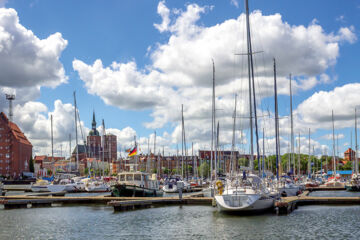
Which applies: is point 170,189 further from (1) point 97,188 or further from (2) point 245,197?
(2) point 245,197

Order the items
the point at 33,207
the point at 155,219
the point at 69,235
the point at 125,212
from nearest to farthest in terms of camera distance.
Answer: the point at 69,235, the point at 155,219, the point at 125,212, the point at 33,207

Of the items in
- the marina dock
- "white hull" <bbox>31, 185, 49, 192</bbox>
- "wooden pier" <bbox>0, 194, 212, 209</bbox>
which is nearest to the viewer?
the marina dock

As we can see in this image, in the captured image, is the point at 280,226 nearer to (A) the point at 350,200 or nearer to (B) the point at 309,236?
(B) the point at 309,236

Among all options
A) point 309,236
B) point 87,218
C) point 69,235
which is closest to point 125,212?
point 87,218

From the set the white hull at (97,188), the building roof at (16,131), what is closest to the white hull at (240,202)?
the white hull at (97,188)

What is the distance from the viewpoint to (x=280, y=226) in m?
30.2

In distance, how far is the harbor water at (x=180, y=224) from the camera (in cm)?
2781

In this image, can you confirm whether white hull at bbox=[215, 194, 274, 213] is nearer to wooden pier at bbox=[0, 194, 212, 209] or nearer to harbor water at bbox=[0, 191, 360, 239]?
harbor water at bbox=[0, 191, 360, 239]

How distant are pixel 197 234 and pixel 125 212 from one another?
13.5m

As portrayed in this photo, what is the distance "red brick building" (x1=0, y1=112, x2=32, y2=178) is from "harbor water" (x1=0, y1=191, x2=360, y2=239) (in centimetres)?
12425

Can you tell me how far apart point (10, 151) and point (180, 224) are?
14176 centimetres

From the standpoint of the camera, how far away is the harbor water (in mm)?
27812

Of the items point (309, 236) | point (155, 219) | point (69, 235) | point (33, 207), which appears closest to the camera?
point (309, 236)

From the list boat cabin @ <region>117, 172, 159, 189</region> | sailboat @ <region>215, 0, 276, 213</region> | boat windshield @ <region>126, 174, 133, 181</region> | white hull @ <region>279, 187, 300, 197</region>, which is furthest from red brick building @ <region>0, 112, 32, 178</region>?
sailboat @ <region>215, 0, 276, 213</region>
